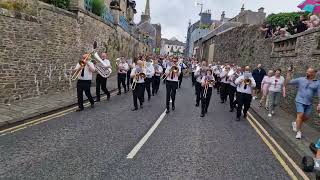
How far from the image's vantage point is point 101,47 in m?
22.3

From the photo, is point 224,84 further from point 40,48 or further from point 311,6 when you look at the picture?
point 40,48

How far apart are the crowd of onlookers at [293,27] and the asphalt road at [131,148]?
6033mm

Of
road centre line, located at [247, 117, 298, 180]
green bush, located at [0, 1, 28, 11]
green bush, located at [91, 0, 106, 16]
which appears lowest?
road centre line, located at [247, 117, 298, 180]

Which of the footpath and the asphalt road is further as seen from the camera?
the footpath

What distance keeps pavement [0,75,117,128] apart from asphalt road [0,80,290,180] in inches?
31.4

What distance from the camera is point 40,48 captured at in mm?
13055

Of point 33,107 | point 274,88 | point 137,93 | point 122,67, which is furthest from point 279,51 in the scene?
point 33,107

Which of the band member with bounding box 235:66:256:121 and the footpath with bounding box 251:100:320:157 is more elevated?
the band member with bounding box 235:66:256:121

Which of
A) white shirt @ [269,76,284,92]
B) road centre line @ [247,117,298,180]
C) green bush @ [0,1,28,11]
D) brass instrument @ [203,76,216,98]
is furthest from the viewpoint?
white shirt @ [269,76,284,92]

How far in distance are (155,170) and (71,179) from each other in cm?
142

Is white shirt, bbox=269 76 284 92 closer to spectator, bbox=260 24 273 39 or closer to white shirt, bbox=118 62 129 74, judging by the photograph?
white shirt, bbox=118 62 129 74

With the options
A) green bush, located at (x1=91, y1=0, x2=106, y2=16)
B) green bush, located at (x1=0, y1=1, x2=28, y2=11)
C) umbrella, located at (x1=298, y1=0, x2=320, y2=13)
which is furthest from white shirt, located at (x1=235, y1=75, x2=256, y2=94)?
green bush, located at (x1=91, y1=0, x2=106, y2=16)

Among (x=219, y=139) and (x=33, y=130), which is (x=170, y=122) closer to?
(x=219, y=139)

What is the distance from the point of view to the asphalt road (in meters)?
5.44
